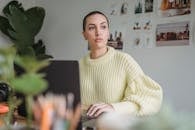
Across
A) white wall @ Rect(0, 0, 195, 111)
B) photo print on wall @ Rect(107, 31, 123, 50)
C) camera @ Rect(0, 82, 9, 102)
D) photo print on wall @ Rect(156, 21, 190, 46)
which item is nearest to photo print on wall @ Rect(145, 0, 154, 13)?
white wall @ Rect(0, 0, 195, 111)

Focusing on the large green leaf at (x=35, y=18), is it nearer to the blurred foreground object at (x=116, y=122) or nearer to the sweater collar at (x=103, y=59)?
the sweater collar at (x=103, y=59)

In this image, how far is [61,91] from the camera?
A: 1.04 metres

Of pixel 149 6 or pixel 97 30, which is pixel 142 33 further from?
pixel 97 30

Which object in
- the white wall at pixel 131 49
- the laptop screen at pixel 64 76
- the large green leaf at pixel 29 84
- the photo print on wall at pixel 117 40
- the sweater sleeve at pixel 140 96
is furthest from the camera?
the photo print on wall at pixel 117 40

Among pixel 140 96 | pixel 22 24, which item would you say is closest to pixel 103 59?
pixel 140 96

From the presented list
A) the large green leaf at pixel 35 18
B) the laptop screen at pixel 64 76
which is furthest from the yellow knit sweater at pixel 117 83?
the large green leaf at pixel 35 18

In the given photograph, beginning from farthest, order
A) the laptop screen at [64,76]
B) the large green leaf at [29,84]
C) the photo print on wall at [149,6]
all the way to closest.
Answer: the photo print on wall at [149,6]
the laptop screen at [64,76]
the large green leaf at [29,84]

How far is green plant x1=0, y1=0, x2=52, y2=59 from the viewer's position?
3520 millimetres

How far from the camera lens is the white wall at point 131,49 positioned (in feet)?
8.92

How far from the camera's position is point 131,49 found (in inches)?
122

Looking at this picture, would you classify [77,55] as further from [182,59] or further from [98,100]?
[98,100]

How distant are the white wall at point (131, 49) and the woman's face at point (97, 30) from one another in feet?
2.95

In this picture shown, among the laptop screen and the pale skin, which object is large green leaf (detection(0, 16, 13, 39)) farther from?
the laptop screen

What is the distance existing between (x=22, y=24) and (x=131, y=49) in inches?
47.2
